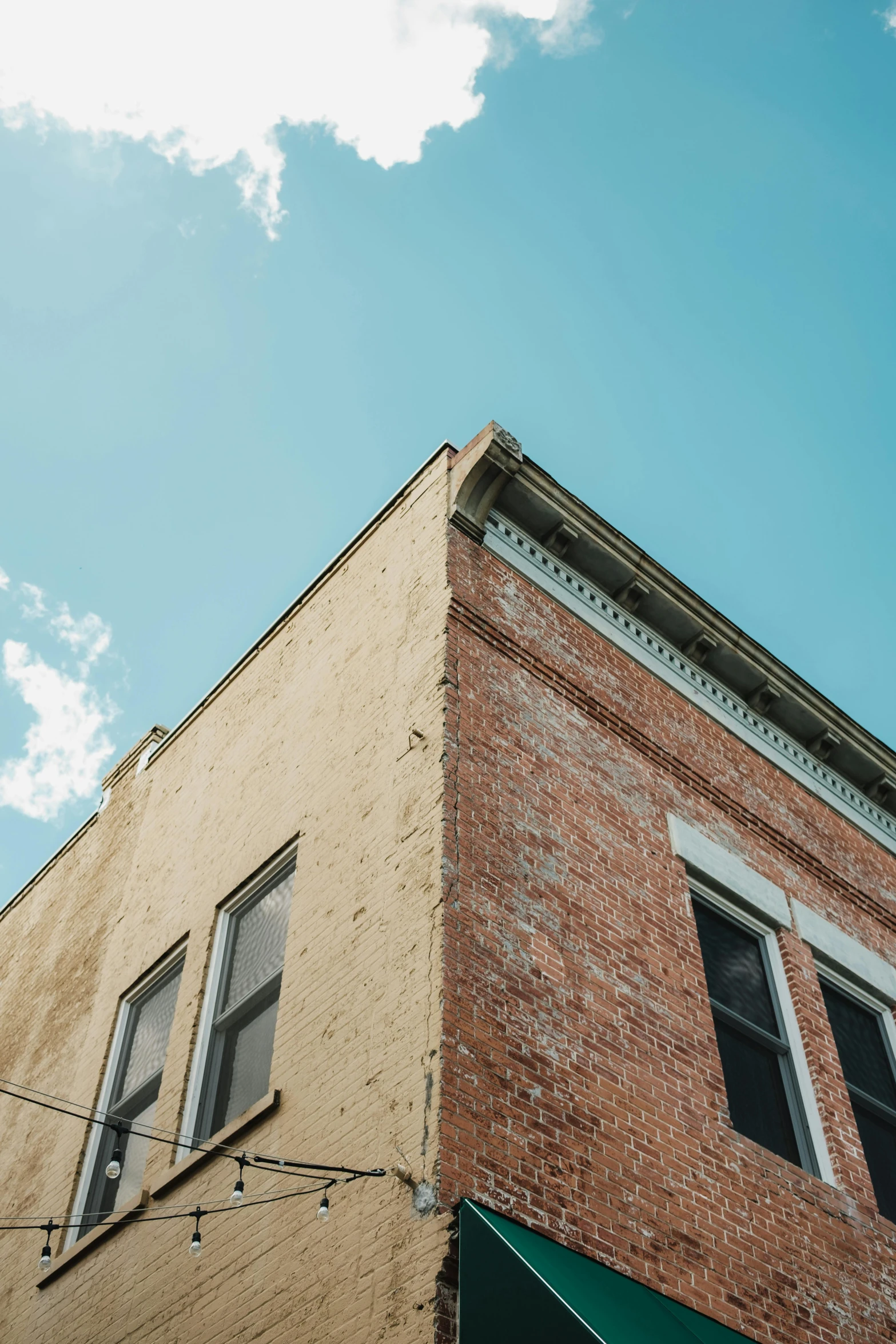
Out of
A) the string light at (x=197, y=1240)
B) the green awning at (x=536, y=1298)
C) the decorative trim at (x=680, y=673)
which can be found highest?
the decorative trim at (x=680, y=673)

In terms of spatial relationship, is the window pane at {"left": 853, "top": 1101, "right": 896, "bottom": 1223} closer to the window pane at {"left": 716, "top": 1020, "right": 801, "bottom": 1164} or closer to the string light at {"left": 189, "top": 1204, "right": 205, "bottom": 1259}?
the window pane at {"left": 716, "top": 1020, "right": 801, "bottom": 1164}

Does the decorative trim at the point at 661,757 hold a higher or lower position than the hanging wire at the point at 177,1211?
higher

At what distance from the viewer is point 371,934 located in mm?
7777

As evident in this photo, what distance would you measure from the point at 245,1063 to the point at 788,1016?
13.6 feet

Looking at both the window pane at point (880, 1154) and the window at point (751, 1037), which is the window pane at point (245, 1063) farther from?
the window pane at point (880, 1154)

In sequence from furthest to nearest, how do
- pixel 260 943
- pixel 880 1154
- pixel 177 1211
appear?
pixel 880 1154
pixel 260 943
pixel 177 1211

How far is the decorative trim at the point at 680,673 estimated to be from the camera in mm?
10586

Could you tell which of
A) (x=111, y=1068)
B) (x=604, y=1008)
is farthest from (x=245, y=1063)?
(x=604, y=1008)

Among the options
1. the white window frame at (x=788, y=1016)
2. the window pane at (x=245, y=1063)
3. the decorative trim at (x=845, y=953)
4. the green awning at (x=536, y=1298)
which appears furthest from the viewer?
the decorative trim at (x=845, y=953)

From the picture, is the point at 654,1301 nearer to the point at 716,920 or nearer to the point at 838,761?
the point at 716,920

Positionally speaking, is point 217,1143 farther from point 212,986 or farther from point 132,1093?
point 132,1093

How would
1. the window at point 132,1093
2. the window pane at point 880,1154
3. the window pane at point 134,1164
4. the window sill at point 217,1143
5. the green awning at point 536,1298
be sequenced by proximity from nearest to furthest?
the green awning at point 536,1298 < the window sill at point 217,1143 < the window pane at point 134,1164 < the window at point 132,1093 < the window pane at point 880,1154

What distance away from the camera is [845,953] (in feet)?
34.6

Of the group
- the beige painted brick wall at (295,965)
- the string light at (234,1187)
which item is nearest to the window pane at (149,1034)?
the beige painted brick wall at (295,965)
